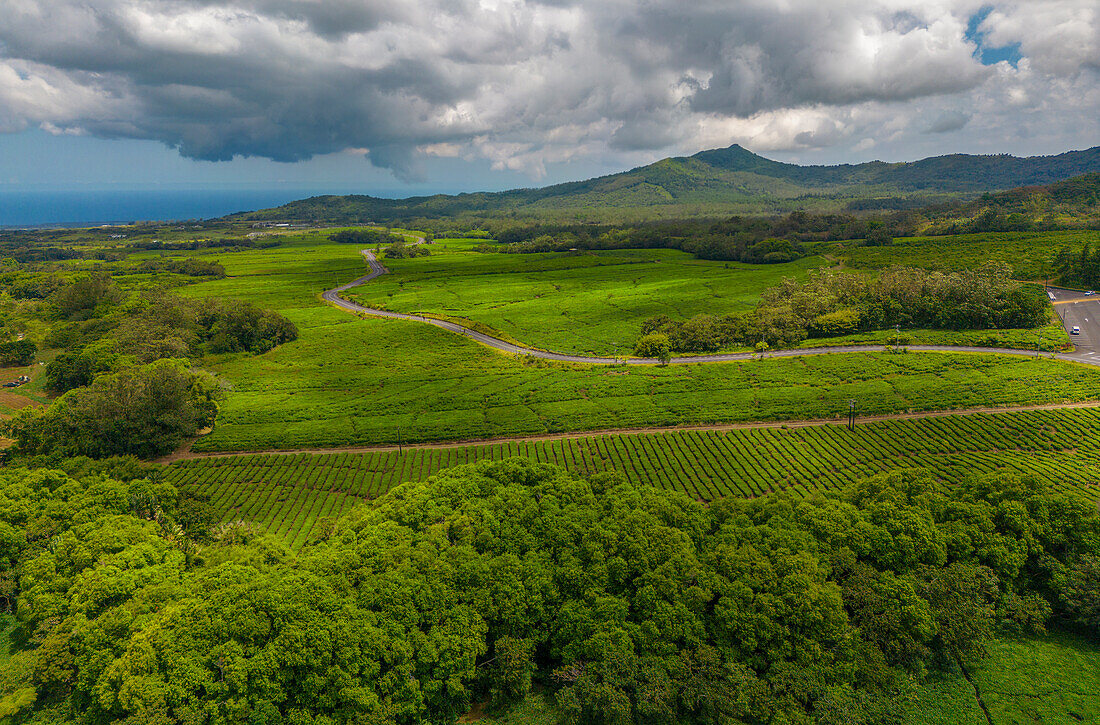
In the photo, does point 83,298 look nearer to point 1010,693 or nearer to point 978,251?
point 1010,693

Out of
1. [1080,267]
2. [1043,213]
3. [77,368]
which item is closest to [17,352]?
[77,368]

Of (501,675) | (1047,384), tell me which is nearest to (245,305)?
(501,675)

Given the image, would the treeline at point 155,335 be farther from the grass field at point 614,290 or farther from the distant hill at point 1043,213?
the distant hill at point 1043,213

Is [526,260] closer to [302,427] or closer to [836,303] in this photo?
[836,303]

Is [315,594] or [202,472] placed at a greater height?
[315,594]

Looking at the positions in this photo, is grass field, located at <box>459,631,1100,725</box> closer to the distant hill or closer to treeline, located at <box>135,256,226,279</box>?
the distant hill
